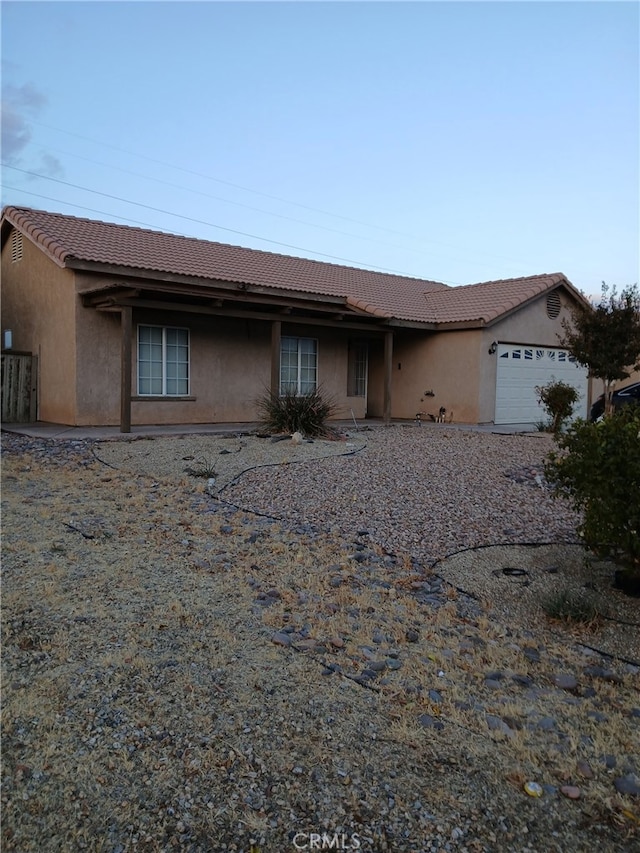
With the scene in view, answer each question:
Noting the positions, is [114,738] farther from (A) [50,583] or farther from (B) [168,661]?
(A) [50,583]

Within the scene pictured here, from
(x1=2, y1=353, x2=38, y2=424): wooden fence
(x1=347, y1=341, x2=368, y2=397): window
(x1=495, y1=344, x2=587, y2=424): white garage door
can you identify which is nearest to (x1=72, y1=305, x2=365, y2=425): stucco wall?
(x1=347, y1=341, x2=368, y2=397): window

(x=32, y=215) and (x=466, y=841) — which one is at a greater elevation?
(x=32, y=215)

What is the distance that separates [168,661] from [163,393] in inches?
444

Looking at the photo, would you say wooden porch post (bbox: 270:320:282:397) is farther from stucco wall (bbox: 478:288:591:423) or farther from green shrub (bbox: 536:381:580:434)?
green shrub (bbox: 536:381:580:434)

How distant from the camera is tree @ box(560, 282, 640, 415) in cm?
1341

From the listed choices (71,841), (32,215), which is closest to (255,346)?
(32,215)

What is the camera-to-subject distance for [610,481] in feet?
14.6

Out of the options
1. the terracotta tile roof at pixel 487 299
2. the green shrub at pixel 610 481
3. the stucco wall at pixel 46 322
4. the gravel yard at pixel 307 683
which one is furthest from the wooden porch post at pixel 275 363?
the green shrub at pixel 610 481

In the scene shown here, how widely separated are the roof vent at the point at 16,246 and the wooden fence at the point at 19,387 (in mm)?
2814

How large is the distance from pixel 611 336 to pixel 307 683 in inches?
477

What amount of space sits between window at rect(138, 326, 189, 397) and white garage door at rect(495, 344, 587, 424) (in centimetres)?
820

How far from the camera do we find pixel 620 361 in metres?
13.7

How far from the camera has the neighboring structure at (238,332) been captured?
1330 cm

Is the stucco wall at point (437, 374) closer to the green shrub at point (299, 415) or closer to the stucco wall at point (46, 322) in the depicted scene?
the green shrub at point (299, 415)
